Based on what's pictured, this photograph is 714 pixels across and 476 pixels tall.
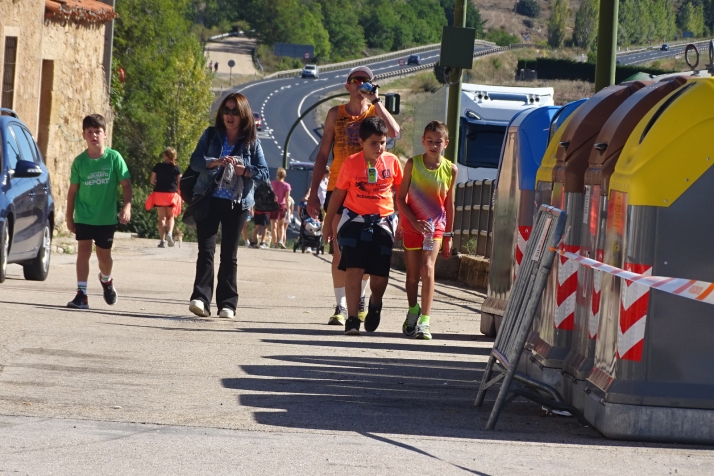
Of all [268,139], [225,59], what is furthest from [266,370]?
[225,59]

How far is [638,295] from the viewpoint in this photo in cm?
618

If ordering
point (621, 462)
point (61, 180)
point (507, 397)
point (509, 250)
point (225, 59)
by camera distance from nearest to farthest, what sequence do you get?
point (621, 462), point (507, 397), point (509, 250), point (61, 180), point (225, 59)

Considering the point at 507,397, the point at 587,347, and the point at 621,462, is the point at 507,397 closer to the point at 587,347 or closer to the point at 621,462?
the point at 587,347

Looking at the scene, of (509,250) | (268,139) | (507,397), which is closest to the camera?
(507,397)

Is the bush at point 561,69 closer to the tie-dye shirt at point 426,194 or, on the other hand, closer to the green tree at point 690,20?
the green tree at point 690,20

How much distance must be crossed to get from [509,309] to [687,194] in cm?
118

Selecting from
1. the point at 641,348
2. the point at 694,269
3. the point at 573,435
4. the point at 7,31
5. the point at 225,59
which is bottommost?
the point at 573,435

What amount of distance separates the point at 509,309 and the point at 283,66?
15238 cm

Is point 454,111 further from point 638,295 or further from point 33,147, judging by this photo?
point 638,295

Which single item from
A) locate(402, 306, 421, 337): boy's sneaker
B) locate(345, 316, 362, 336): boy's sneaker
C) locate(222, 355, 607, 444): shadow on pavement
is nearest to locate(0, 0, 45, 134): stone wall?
locate(345, 316, 362, 336): boy's sneaker

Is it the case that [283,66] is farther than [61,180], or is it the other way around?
[283,66]

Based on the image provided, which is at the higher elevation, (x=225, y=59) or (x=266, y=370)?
(x=225, y=59)

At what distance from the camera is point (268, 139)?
90.2m

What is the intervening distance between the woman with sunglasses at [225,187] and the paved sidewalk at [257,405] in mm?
319
